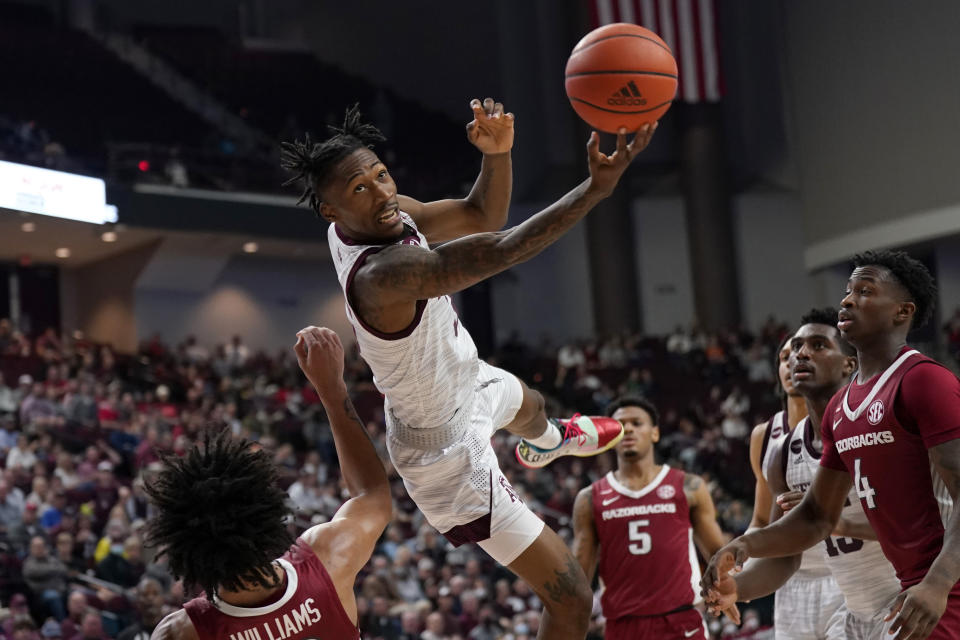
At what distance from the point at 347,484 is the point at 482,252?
0.91m

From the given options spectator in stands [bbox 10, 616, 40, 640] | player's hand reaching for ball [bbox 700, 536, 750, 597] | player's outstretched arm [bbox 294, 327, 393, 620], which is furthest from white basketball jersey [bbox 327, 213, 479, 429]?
spectator in stands [bbox 10, 616, 40, 640]

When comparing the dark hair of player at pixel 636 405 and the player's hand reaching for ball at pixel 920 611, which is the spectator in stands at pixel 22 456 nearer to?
the dark hair of player at pixel 636 405

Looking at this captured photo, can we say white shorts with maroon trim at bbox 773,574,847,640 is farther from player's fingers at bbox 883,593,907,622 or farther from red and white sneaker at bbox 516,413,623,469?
player's fingers at bbox 883,593,907,622

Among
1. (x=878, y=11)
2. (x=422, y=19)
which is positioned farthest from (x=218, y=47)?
(x=878, y=11)

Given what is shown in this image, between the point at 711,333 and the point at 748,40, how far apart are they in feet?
23.3

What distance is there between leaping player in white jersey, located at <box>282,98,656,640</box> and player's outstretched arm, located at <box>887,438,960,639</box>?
4.81 feet

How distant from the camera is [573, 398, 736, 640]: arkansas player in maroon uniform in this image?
273 inches

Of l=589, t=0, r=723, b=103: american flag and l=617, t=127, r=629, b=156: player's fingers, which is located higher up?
l=589, t=0, r=723, b=103: american flag

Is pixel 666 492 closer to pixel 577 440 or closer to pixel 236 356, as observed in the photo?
pixel 577 440

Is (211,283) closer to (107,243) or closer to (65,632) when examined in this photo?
(107,243)

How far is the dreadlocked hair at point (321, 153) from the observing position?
4465mm

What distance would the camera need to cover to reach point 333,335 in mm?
4102

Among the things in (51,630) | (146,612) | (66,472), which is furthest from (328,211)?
(66,472)

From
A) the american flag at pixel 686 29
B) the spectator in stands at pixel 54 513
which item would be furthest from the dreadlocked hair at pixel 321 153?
the american flag at pixel 686 29
